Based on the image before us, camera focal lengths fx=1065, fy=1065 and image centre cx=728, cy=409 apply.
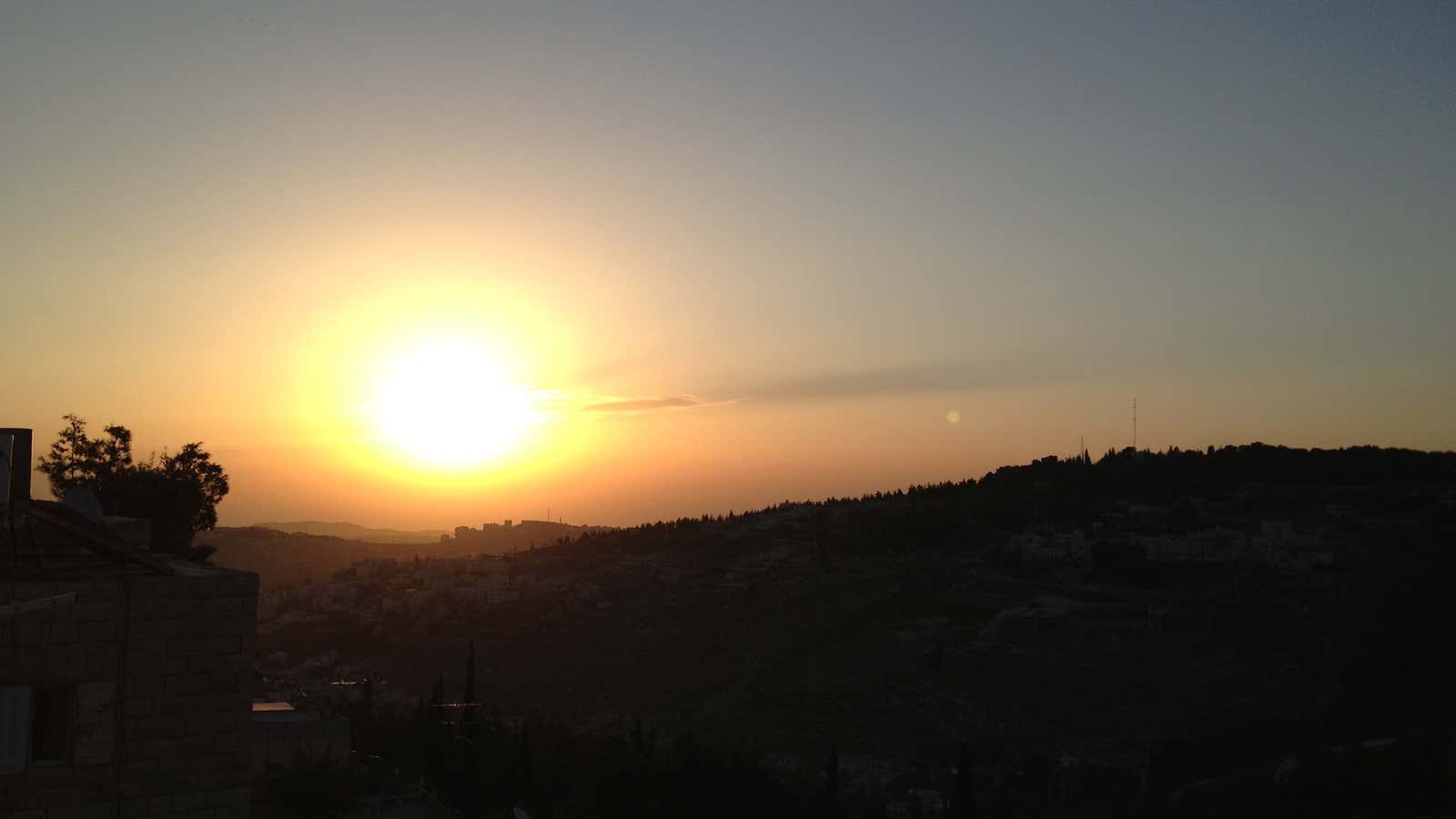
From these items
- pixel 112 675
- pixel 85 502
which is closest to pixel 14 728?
pixel 112 675

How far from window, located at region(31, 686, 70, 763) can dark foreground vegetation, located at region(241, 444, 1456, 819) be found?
9.17 meters

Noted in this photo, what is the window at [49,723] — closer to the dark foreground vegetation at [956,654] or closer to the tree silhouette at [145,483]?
the dark foreground vegetation at [956,654]

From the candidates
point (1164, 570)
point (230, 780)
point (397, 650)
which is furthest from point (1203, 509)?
point (230, 780)

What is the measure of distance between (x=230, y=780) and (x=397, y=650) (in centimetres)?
3936

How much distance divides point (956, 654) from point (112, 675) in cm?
3350

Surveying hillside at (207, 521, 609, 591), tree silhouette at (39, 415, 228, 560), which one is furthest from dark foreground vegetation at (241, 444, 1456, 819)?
hillside at (207, 521, 609, 591)

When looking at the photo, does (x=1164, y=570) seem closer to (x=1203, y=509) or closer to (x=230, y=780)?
(x=1203, y=509)

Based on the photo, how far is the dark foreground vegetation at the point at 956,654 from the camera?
24.9m

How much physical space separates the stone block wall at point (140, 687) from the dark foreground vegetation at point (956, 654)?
852 cm

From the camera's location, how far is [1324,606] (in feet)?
137

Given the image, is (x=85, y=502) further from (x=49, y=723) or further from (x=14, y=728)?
(x=14, y=728)

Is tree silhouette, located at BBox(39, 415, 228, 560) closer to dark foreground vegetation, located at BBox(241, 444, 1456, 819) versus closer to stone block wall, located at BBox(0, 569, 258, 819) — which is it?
dark foreground vegetation, located at BBox(241, 444, 1456, 819)

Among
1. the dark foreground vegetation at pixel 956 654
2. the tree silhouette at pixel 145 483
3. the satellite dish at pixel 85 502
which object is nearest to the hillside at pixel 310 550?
the dark foreground vegetation at pixel 956 654

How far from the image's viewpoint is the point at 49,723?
11.2m
